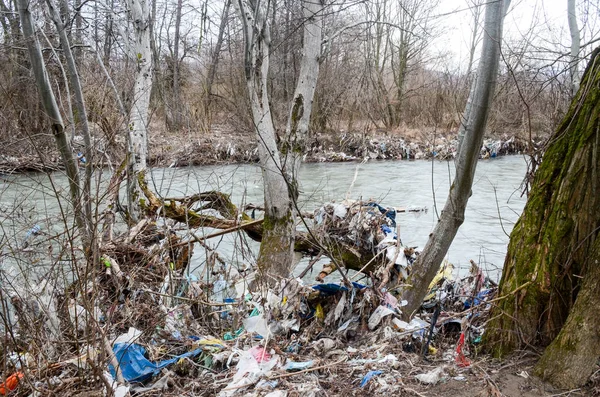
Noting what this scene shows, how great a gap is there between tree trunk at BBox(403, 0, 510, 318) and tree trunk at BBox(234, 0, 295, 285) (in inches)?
82.6

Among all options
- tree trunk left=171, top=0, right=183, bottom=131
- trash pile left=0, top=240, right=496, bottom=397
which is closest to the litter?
trash pile left=0, top=240, right=496, bottom=397

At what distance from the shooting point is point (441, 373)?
8.36 ft

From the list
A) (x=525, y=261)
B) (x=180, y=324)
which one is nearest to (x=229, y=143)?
(x=180, y=324)

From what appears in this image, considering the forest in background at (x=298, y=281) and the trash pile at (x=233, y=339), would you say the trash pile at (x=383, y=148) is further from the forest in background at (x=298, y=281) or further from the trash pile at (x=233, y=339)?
the trash pile at (x=233, y=339)

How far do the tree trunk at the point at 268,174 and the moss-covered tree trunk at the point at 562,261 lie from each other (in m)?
3.24

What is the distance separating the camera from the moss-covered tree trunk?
2.24m

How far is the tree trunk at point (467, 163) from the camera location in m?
3.09

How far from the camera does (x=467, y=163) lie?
3412 mm

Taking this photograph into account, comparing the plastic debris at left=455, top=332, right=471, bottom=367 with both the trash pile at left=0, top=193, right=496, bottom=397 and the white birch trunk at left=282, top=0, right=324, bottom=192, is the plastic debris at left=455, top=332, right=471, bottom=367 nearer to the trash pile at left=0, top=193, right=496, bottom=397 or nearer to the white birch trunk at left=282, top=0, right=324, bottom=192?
the trash pile at left=0, top=193, right=496, bottom=397

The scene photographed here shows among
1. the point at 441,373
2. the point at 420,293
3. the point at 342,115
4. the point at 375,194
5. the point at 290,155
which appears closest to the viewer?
the point at 441,373

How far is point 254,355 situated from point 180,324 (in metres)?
0.91

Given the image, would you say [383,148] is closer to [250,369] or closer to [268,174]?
[268,174]

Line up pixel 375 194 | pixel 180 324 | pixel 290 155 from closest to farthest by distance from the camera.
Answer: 1. pixel 180 324
2. pixel 290 155
3. pixel 375 194

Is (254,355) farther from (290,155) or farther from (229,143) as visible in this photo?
(229,143)
